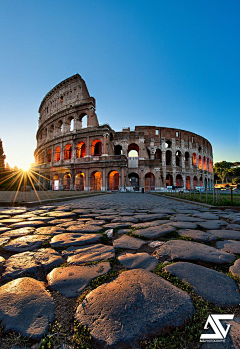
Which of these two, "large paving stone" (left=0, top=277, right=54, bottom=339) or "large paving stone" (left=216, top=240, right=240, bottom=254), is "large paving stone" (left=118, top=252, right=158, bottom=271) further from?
"large paving stone" (left=216, top=240, right=240, bottom=254)

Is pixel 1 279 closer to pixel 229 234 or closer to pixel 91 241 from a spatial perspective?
pixel 91 241

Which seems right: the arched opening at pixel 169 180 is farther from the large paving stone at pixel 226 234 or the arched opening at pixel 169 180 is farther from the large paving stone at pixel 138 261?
the large paving stone at pixel 138 261

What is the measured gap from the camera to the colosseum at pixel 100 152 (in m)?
21.1

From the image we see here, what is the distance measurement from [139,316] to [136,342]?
10 cm

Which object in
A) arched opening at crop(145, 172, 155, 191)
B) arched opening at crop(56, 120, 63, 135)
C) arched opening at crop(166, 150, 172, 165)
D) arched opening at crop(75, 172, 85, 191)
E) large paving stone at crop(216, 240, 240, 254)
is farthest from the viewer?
arched opening at crop(166, 150, 172, 165)

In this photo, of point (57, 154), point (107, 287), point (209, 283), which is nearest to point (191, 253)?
point (209, 283)

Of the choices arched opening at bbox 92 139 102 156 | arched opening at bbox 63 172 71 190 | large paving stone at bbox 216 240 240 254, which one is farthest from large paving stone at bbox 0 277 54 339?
arched opening at bbox 63 172 71 190

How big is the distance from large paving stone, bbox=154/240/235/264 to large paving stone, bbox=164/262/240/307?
145mm

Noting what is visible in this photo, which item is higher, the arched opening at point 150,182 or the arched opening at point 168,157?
the arched opening at point 168,157

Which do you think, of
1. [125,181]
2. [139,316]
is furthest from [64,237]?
[125,181]

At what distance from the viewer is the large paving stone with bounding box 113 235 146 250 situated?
1.58 metres

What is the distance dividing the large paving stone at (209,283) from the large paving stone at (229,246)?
22.0 inches

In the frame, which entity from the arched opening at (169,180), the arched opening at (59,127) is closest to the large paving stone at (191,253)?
the arched opening at (59,127)

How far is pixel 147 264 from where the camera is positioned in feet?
3.97
